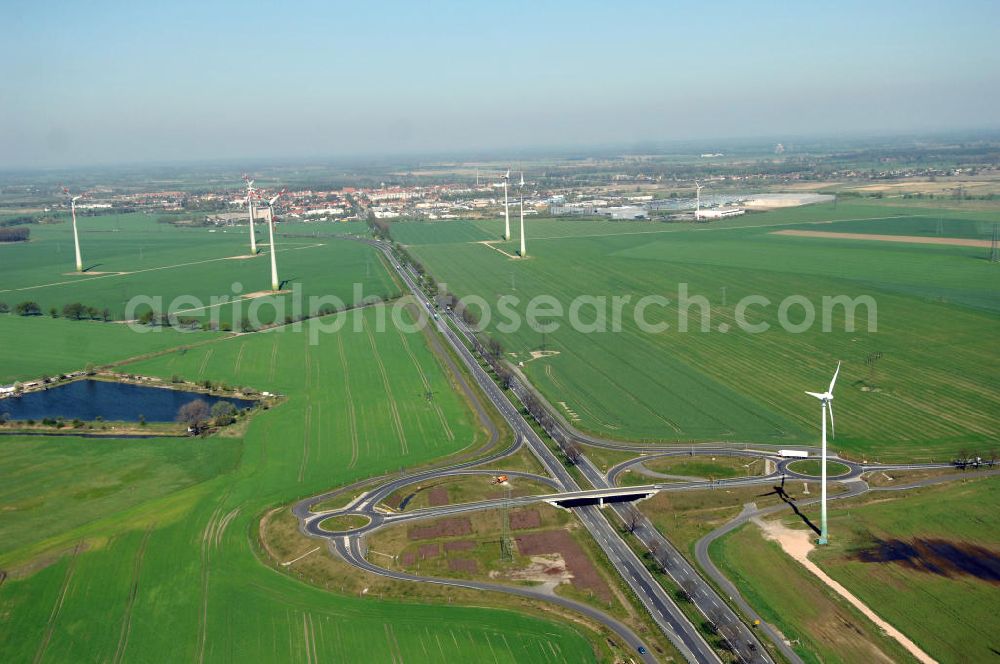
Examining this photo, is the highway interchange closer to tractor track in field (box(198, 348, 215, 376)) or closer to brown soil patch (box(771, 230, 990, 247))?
tractor track in field (box(198, 348, 215, 376))

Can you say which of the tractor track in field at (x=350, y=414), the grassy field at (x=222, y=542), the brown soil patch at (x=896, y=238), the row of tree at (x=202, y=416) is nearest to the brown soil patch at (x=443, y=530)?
the grassy field at (x=222, y=542)

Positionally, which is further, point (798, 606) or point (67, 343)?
point (67, 343)

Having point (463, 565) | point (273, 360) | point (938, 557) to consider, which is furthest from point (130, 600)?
point (938, 557)

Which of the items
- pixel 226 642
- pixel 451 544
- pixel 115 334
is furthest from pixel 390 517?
pixel 115 334

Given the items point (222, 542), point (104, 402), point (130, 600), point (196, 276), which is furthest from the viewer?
point (196, 276)

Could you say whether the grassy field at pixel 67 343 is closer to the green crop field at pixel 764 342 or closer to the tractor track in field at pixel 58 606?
the green crop field at pixel 764 342

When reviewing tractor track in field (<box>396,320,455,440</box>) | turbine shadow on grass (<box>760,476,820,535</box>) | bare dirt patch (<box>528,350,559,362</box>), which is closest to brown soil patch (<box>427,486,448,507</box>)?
tractor track in field (<box>396,320,455,440</box>)

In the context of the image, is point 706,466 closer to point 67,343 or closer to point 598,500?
point 598,500
